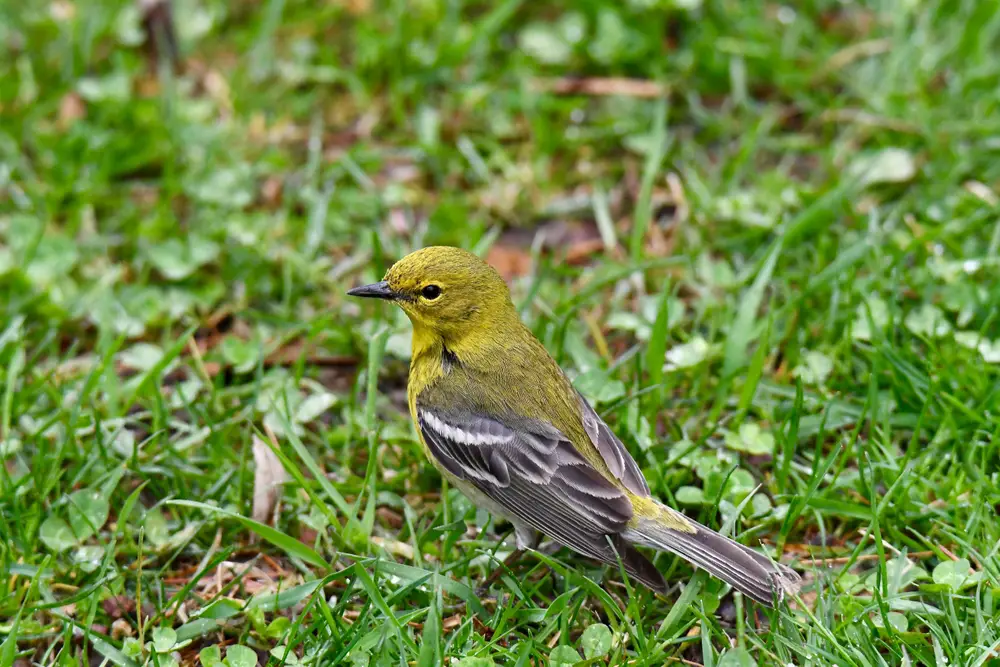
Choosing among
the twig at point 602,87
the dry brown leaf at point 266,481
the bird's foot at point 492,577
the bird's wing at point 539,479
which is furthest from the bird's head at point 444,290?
the twig at point 602,87

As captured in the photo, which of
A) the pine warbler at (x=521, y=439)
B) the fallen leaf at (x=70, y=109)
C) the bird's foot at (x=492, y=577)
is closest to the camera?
the pine warbler at (x=521, y=439)

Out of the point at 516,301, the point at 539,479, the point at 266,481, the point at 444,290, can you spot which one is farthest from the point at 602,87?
the point at 266,481

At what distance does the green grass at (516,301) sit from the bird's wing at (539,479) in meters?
0.21

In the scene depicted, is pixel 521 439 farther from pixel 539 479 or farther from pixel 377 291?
pixel 377 291

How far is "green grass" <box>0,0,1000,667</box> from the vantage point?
3.92 metres

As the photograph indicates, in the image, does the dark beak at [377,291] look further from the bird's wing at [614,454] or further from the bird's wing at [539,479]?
the bird's wing at [614,454]

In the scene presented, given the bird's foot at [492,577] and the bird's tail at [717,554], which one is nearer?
the bird's tail at [717,554]

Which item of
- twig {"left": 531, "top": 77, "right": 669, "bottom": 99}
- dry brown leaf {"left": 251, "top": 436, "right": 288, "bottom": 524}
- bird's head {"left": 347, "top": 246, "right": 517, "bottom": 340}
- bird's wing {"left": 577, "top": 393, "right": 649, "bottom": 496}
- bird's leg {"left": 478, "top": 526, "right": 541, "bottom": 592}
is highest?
bird's head {"left": 347, "top": 246, "right": 517, "bottom": 340}

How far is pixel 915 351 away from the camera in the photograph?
190 inches

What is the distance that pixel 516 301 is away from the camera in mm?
5410

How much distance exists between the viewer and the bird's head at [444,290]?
171 inches

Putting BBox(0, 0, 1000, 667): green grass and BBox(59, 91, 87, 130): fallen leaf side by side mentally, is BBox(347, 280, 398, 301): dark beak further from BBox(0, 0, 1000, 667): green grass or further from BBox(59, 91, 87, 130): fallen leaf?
BBox(59, 91, 87, 130): fallen leaf

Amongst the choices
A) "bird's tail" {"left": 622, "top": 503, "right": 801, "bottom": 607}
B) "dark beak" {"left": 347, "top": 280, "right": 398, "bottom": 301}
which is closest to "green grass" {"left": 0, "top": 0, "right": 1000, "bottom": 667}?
"bird's tail" {"left": 622, "top": 503, "right": 801, "bottom": 607}

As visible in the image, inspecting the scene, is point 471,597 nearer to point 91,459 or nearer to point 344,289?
point 91,459
